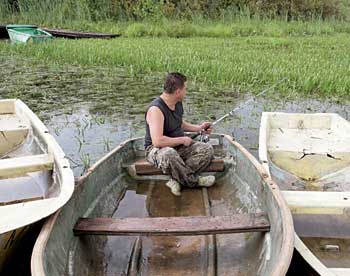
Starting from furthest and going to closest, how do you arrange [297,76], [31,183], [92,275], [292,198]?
1. [297,76]
2. [31,183]
3. [292,198]
4. [92,275]

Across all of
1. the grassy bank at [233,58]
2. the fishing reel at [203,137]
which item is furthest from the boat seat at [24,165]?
the grassy bank at [233,58]

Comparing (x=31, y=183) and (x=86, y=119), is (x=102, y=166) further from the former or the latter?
(x=86, y=119)

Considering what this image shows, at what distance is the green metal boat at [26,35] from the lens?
577 inches

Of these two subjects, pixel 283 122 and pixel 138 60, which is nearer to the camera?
pixel 283 122

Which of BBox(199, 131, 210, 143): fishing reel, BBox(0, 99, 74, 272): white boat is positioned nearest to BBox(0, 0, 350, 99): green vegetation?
BBox(199, 131, 210, 143): fishing reel

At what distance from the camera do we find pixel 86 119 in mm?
7137

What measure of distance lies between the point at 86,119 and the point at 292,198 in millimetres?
4396

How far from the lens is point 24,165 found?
142 inches

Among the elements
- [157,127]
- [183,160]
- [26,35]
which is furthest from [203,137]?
[26,35]

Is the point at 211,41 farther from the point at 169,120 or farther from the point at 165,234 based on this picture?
the point at 165,234

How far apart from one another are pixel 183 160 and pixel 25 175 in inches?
54.4

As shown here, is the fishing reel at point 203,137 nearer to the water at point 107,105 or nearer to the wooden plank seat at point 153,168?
the wooden plank seat at point 153,168

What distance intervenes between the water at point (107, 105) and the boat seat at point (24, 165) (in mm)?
1390

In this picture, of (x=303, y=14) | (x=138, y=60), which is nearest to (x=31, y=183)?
(x=138, y=60)
